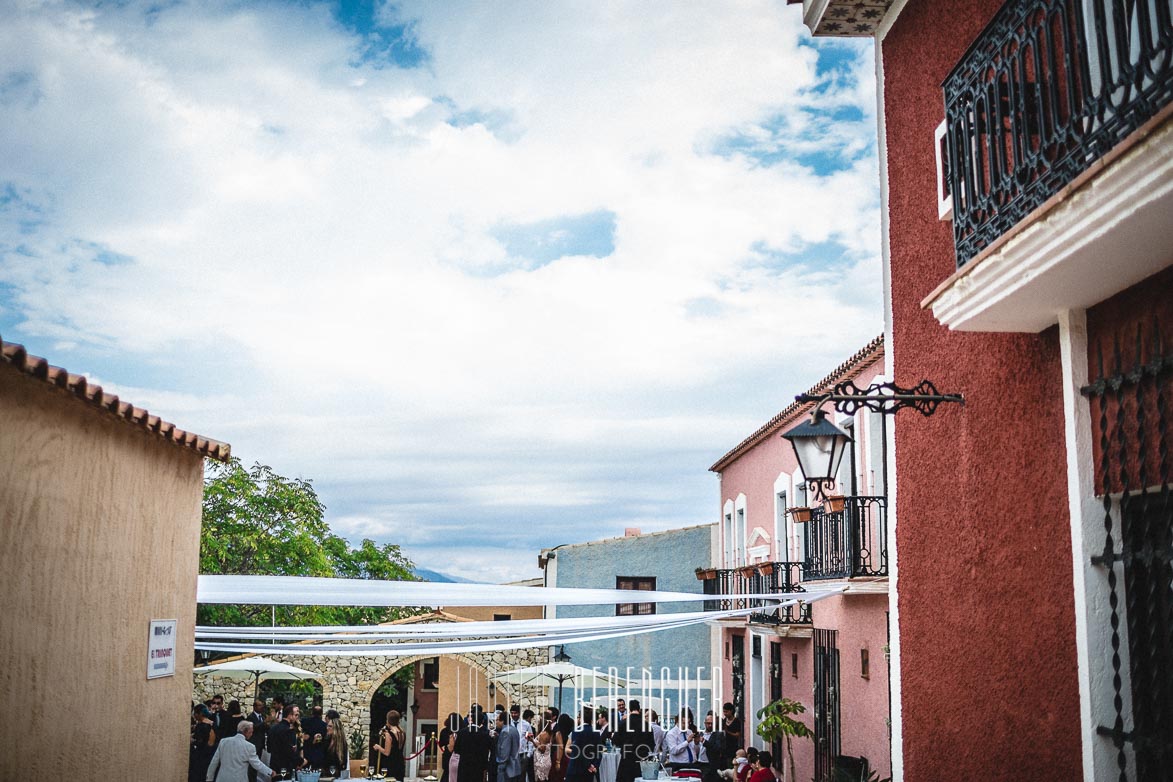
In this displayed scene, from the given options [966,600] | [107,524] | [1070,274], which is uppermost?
[1070,274]

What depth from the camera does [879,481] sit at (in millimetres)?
12898

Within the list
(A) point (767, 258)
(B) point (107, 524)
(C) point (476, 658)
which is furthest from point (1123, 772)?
(C) point (476, 658)

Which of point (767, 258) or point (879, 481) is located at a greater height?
point (767, 258)

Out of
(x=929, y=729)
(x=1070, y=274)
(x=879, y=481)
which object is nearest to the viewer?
(x=1070, y=274)

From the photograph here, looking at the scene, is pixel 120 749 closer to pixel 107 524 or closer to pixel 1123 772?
pixel 107 524

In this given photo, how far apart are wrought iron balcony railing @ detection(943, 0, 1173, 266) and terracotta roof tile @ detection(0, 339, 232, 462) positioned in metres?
4.20

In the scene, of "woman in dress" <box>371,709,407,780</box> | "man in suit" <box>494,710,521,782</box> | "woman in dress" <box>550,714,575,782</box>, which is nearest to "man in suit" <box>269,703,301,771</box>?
"woman in dress" <box>371,709,407,780</box>

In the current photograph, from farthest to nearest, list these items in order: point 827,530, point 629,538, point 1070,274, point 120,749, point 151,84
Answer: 1. point 629,538
2. point 151,84
3. point 827,530
4. point 120,749
5. point 1070,274

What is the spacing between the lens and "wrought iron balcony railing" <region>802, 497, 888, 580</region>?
39.5 feet

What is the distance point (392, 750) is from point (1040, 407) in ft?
39.7

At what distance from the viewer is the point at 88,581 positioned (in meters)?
5.60

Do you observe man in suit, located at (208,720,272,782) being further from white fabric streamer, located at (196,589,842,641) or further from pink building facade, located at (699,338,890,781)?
pink building facade, located at (699,338,890,781)

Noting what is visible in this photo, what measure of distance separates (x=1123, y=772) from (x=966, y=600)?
1342mm

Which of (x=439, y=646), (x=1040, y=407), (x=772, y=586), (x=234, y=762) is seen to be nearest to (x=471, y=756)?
(x=234, y=762)
